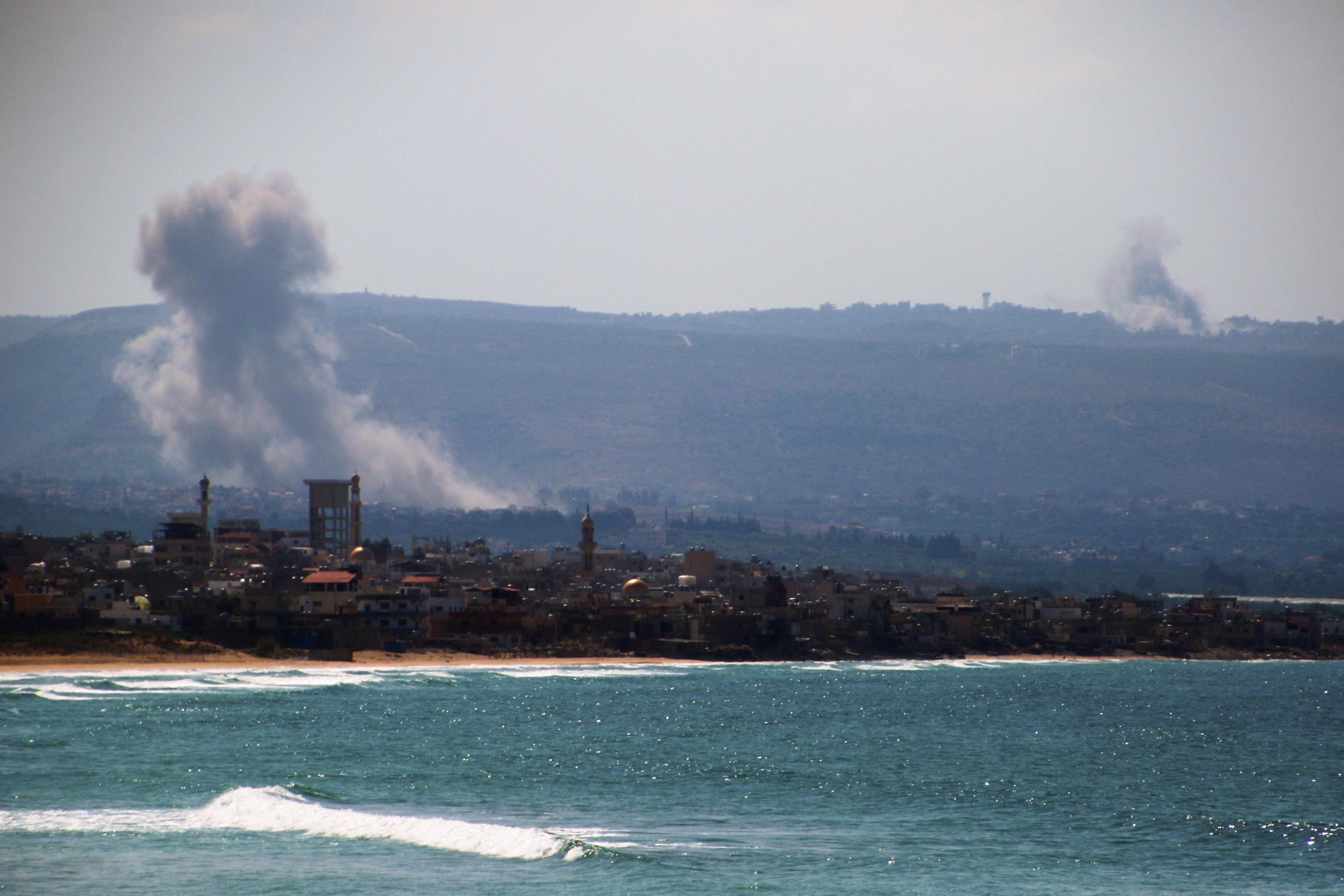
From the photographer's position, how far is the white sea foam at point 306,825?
48.7 metres

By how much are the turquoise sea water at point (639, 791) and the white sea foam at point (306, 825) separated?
145 mm

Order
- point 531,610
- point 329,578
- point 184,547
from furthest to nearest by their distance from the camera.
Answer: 1. point 184,547
2. point 531,610
3. point 329,578

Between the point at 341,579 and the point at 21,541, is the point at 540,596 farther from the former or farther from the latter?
the point at 21,541

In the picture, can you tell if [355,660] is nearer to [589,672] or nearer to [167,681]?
[589,672]

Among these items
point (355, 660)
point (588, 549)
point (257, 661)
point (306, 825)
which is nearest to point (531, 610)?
point (355, 660)

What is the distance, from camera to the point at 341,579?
13500cm

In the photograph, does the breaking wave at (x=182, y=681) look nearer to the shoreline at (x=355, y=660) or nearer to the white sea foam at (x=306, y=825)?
the shoreline at (x=355, y=660)

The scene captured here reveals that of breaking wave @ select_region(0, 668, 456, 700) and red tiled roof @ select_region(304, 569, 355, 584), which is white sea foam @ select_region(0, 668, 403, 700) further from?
red tiled roof @ select_region(304, 569, 355, 584)

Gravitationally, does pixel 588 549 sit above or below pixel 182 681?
above

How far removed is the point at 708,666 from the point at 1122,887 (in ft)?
296

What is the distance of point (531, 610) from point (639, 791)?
84663 millimetres

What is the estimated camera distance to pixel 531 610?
14538 cm

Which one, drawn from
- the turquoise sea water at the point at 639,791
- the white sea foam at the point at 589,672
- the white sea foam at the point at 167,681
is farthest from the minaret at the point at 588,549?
the turquoise sea water at the point at 639,791

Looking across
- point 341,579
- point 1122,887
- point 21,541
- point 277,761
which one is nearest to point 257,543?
point 21,541
